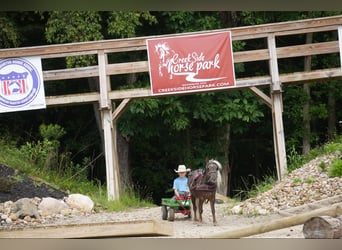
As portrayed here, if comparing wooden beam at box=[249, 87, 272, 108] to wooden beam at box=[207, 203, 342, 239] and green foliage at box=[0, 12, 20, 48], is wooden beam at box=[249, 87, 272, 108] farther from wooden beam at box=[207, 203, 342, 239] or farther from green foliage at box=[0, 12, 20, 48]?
green foliage at box=[0, 12, 20, 48]

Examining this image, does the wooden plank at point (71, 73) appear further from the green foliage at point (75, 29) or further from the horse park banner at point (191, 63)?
the horse park banner at point (191, 63)

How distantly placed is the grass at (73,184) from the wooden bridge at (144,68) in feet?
0.52

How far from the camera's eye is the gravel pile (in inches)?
261

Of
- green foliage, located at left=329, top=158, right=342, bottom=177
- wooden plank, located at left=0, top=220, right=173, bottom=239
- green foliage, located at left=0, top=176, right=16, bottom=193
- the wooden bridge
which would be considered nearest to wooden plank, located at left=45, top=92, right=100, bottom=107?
the wooden bridge

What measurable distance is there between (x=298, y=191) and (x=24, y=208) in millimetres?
2086

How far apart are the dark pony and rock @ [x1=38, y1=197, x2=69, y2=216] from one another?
1.01 metres

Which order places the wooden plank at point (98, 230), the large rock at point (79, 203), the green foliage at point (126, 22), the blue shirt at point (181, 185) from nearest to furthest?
the wooden plank at point (98, 230), the blue shirt at point (181, 185), the large rock at point (79, 203), the green foliage at point (126, 22)

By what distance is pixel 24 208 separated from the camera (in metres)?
6.68

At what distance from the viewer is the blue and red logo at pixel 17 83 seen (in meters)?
6.94

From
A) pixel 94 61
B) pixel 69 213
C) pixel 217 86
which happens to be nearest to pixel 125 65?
pixel 94 61

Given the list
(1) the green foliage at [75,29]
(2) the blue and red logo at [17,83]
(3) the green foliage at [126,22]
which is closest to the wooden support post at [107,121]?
(1) the green foliage at [75,29]

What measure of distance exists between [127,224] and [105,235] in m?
0.19

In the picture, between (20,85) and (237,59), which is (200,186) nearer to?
(237,59)

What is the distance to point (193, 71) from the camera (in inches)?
274
